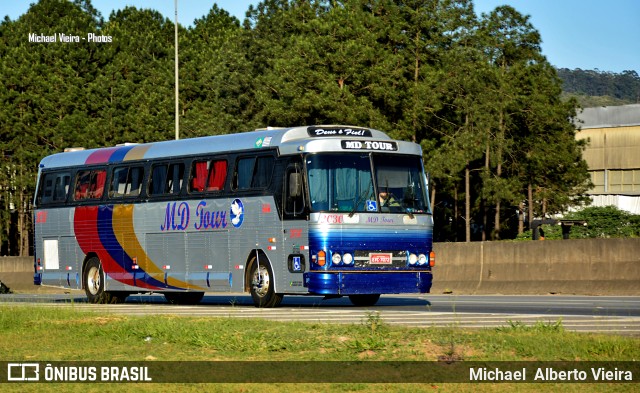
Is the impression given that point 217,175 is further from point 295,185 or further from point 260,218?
point 295,185

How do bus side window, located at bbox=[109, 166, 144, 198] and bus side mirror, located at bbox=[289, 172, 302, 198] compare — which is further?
bus side window, located at bbox=[109, 166, 144, 198]

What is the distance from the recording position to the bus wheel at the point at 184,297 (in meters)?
30.2

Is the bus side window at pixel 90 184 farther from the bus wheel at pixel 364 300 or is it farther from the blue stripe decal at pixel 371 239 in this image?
the blue stripe decal at pixel 371 239

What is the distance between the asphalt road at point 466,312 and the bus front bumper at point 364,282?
370mm

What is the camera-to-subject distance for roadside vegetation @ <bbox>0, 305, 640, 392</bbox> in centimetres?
1266

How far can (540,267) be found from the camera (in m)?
31.8

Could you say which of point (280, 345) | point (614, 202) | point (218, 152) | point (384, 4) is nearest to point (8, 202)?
point (384, 4)

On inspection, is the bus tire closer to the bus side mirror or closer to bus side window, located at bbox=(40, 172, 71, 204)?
bus side window, located at bbox=(40, 172, 71, 204)

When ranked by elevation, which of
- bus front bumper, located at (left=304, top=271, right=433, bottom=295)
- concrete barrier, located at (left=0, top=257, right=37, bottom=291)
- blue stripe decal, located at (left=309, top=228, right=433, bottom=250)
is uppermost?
blue stripe decal, located at (left=309, top=228, right=433, bottom=250)

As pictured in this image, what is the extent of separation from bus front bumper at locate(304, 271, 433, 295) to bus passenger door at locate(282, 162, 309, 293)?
0.32 m

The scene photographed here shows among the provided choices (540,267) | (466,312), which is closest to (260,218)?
(466,312)

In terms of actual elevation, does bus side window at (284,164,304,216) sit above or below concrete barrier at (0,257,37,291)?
above

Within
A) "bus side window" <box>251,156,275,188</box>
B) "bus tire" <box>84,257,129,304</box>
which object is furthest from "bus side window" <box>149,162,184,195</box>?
"bus tire" <box>84,257,129,304</box>

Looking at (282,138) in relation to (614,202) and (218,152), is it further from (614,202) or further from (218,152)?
(614,202)
